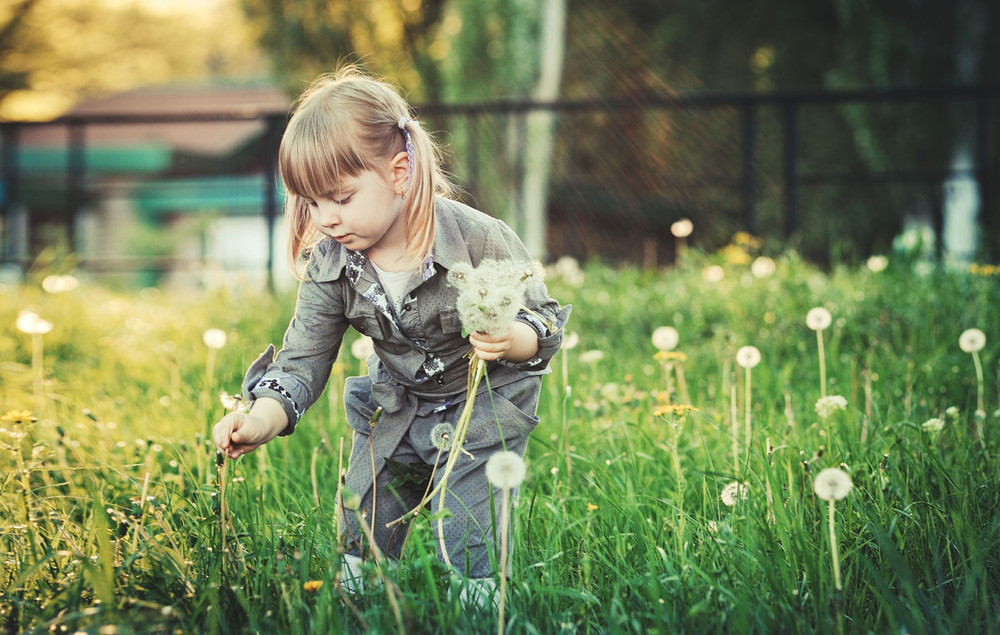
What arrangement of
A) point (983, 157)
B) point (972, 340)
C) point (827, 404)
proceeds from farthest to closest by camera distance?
1. point (983, 157)
2. point (972, 340)
3. point (827, 404)

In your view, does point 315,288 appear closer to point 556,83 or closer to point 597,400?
point 597,400

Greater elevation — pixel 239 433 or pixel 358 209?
pixel 358 209

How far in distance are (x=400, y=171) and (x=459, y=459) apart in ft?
1.89

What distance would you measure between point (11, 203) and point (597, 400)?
6.30 metres

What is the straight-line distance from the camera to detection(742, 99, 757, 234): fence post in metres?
5.80

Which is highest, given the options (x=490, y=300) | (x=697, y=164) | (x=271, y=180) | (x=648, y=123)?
(x=648, y=123)

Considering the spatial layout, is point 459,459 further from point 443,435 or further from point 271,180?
point 271,180

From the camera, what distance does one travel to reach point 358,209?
1.54m

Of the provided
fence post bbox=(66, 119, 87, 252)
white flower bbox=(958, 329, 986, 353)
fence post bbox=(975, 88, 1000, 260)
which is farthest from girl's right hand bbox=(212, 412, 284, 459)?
fence post bbox=(66, 119, 87, 252)

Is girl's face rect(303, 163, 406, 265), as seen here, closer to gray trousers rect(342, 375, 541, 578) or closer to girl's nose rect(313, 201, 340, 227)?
girl's nose rect(313, 201, 340, 227)

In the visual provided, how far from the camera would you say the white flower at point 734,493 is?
5.21 feet

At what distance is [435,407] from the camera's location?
1.77m

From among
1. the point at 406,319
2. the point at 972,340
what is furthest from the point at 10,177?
the point at 972,340

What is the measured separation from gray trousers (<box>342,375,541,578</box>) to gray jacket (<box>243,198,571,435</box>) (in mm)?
40
